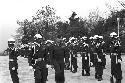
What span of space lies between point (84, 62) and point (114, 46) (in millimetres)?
4285

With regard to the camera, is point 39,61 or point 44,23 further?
point 44,23

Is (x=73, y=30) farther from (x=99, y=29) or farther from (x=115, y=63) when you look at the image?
(x=115, y=63)

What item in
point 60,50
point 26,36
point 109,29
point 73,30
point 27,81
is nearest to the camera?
point 60,50

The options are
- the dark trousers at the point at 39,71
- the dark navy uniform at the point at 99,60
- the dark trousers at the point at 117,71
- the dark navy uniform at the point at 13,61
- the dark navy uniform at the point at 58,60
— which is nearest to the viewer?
the dark trousers at the point at 39,71

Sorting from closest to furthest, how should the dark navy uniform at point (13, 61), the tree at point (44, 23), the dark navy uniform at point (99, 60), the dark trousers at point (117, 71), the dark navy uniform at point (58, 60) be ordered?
the dark navy uniform at point (58, 60) < the dark trousers at point (117, 71) < the dark navy uniform at point (13, 61) < the dark navy uniform at point (99, 60) < the tree at point (44, 23)

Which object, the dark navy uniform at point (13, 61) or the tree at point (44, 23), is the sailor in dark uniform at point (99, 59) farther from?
the tree at point (44, 23)

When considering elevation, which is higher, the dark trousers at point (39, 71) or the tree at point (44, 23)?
the tree at point (44, 23)

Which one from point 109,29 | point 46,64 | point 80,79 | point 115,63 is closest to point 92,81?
point 80,79

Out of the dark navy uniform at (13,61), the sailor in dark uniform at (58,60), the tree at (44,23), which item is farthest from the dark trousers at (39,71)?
the tree at (44,23)

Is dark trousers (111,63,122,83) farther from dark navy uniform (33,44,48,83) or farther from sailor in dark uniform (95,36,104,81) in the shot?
dark navy uniform (33,44,48,83)

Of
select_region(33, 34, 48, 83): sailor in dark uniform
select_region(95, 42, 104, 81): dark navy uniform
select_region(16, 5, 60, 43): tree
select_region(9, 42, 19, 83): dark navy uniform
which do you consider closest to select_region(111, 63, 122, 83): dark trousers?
select_region(95, 42, 104, 81): dark navy uniform

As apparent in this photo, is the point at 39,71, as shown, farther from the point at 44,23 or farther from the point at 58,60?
the point at 44,23

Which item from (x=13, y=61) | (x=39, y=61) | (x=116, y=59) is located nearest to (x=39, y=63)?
(x=39, y=61)

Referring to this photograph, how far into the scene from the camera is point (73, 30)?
51844 mm
